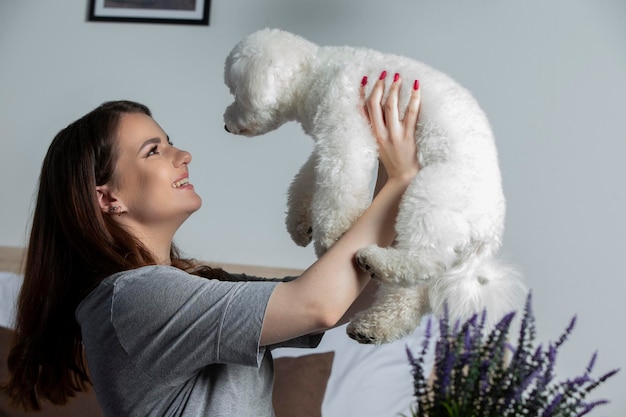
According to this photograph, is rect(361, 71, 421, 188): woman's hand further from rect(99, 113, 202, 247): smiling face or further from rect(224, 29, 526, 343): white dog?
rect(99, 113, 202, 247): smiling face

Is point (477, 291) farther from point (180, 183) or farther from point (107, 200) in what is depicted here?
point (107, 200)

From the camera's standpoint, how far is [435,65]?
2.56 meters

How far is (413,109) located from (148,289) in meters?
0.54

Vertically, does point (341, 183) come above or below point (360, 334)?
above

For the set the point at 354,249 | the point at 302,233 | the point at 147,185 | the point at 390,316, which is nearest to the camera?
the point at 354,249

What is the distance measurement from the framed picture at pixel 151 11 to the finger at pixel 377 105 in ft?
5.50

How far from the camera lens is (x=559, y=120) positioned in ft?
8.18

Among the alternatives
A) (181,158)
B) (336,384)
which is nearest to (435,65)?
(336,384)

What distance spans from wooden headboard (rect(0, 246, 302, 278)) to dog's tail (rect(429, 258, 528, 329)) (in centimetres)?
142

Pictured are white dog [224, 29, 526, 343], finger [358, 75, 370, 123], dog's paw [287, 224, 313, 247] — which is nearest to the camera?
white dog [224, 29, 526, 343]

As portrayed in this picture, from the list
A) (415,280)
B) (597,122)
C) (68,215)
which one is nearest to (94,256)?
(68,215)

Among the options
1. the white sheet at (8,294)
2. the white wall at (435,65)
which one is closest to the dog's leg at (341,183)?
the white wall at (435,65)

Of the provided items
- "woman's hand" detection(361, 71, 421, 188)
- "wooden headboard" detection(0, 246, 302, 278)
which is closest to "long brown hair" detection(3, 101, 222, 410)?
"woman's hand" detection(361, 71, 421, 188)

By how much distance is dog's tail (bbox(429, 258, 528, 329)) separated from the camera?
1.16 m
